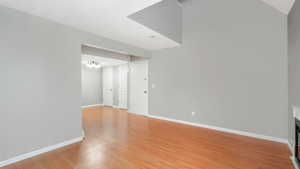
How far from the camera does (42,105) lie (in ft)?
8.18

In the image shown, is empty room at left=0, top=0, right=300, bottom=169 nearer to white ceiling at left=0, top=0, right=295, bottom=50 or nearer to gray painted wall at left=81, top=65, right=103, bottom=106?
white ceiling at left=0, top=0, right=295, bottom=50

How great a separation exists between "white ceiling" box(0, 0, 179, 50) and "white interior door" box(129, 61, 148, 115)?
96.8 inches

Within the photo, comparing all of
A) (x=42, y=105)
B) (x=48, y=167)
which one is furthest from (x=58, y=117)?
(x=48, y=167)

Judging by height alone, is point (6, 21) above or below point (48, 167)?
above

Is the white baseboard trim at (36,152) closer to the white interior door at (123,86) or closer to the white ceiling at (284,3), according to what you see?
the white interior door at (123,86)

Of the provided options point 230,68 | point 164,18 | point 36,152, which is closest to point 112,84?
point 164,18

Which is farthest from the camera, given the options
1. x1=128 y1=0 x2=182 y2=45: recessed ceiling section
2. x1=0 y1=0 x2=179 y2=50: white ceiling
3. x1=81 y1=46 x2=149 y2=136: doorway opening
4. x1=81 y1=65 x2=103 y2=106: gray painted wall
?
x1=81 y1=65 x2=103 y2=106: gray painted wall

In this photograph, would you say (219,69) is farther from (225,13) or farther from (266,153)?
(266,153)

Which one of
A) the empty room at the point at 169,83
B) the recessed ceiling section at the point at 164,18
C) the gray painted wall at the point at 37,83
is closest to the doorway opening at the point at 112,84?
the empty room at the point at 169,83

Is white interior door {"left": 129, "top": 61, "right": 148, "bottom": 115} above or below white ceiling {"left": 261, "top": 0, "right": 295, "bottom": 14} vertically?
below

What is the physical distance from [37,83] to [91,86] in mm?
5471

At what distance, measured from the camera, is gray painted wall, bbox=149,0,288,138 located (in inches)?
116

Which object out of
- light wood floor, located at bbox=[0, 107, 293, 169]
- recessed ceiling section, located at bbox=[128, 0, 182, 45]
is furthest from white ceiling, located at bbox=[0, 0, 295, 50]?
light wood floor, located at bbox=[0, 107, 293, 169]

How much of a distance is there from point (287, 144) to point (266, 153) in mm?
784
